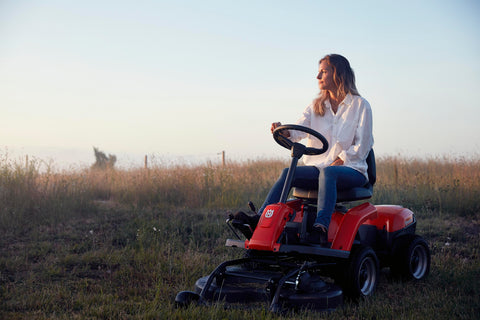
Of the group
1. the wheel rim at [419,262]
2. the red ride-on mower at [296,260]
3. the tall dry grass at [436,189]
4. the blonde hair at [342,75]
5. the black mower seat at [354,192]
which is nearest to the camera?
the red ride-on mower at [296,260]

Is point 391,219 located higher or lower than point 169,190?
lower

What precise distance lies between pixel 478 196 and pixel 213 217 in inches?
169

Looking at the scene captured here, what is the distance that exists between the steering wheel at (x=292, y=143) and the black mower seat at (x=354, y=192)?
336 millimetres

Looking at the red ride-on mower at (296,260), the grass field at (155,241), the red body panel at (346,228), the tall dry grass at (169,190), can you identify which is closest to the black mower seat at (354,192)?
the red ride-on mower at (296,260)

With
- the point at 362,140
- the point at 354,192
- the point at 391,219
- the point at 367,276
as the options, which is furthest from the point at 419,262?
the point at 362,140

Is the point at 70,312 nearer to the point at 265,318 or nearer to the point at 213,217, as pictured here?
the point at 265,318

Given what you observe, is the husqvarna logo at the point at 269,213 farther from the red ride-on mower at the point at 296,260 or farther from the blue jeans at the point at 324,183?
the blue jeans at the point at 324,183

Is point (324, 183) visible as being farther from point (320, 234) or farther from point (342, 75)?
point (342, 75)

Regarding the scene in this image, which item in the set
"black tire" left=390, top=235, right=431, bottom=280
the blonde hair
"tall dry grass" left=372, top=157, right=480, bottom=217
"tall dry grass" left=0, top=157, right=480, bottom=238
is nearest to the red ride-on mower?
"black tire" left=390, top=235, right=431, bottom=280

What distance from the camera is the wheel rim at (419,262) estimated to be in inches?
181

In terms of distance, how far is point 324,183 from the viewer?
12.2ft

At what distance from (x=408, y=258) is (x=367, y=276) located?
681 millimetres

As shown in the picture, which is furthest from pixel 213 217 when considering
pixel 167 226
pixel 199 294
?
pixel 199 294

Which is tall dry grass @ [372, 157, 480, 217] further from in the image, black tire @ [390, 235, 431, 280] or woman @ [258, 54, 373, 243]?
woman @ [258, 54, 373, 243]
